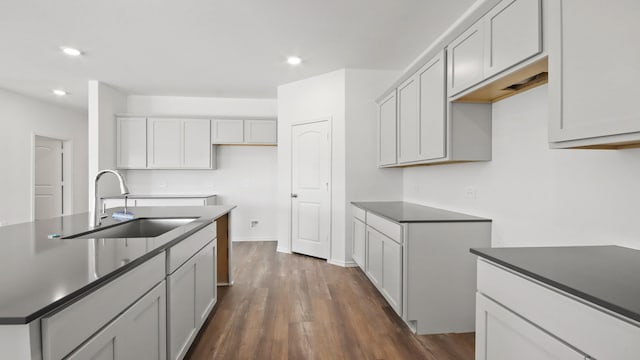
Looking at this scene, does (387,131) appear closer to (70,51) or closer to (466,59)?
(466,59)

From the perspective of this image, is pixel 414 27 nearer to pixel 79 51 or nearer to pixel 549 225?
pixel 549 225

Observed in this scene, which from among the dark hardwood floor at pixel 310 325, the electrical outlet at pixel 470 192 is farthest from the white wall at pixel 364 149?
the electrical outlet at pixel 470 192

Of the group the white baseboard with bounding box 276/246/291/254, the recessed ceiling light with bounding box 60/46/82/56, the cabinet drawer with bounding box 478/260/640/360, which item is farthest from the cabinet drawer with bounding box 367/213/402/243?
the recessed ceiling light with bounding box 60/46/82/56

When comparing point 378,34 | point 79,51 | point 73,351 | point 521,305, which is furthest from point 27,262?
point 79,51

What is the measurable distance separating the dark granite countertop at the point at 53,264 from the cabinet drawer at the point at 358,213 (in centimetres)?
209

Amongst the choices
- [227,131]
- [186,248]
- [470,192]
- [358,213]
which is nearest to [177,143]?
[227,131]

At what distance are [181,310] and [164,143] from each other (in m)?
3.95

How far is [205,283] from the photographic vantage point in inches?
93.0

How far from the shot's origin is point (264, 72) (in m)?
4.18

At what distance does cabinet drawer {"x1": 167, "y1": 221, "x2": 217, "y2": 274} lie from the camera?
165 cm

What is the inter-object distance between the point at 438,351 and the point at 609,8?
2057 mm

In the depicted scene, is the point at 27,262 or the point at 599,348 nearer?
the point at 599,348

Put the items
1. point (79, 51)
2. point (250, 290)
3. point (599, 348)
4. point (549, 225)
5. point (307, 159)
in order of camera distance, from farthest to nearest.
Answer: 1. point (307, 159)
2. point (79, 51)
3. point (250, 290)
4. point (549, 225)
5. point (599, 348)

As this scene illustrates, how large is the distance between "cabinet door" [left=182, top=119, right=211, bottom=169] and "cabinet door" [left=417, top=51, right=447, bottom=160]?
3.66 m
